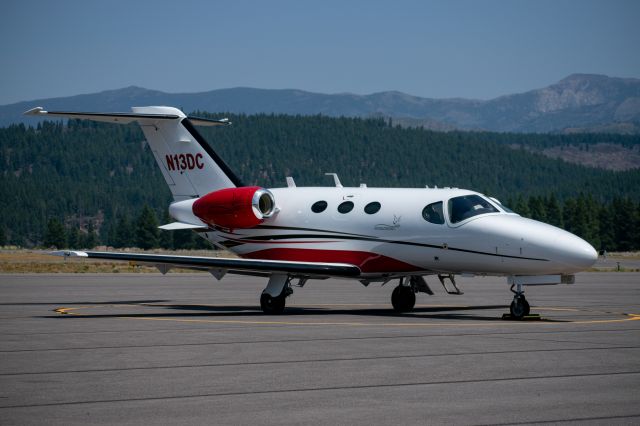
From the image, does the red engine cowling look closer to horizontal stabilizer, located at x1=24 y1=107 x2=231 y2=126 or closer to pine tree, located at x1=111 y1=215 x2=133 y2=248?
horizontal stabilizer, located at x1=24 y1=107 x2=231 y2=126

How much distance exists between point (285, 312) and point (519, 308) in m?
5.84

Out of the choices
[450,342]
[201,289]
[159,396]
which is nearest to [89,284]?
[201,289]

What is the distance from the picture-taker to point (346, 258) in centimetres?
2373

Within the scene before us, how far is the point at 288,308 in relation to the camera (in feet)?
83.7

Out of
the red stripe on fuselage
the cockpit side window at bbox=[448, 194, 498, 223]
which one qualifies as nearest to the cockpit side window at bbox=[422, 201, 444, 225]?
the cockpit side window at bbox=[448, 194, 498, 223]

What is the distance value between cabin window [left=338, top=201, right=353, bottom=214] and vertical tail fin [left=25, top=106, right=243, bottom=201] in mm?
4000

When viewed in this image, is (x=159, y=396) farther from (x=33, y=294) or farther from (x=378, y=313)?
(x=33, y=294)

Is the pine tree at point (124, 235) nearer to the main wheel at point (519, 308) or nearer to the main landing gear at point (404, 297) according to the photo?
the main landing gear at point (404, 297)

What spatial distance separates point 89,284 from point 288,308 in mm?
14401

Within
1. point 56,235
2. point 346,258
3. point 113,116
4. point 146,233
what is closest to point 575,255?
point 346,258

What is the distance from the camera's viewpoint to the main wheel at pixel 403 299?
2405 centimetres

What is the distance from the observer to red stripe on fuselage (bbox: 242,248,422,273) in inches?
912

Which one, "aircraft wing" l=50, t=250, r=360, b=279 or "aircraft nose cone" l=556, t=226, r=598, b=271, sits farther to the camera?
"aircraft wing" l=50, t=250, r=360, b=279

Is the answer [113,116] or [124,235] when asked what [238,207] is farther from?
[124,235]
